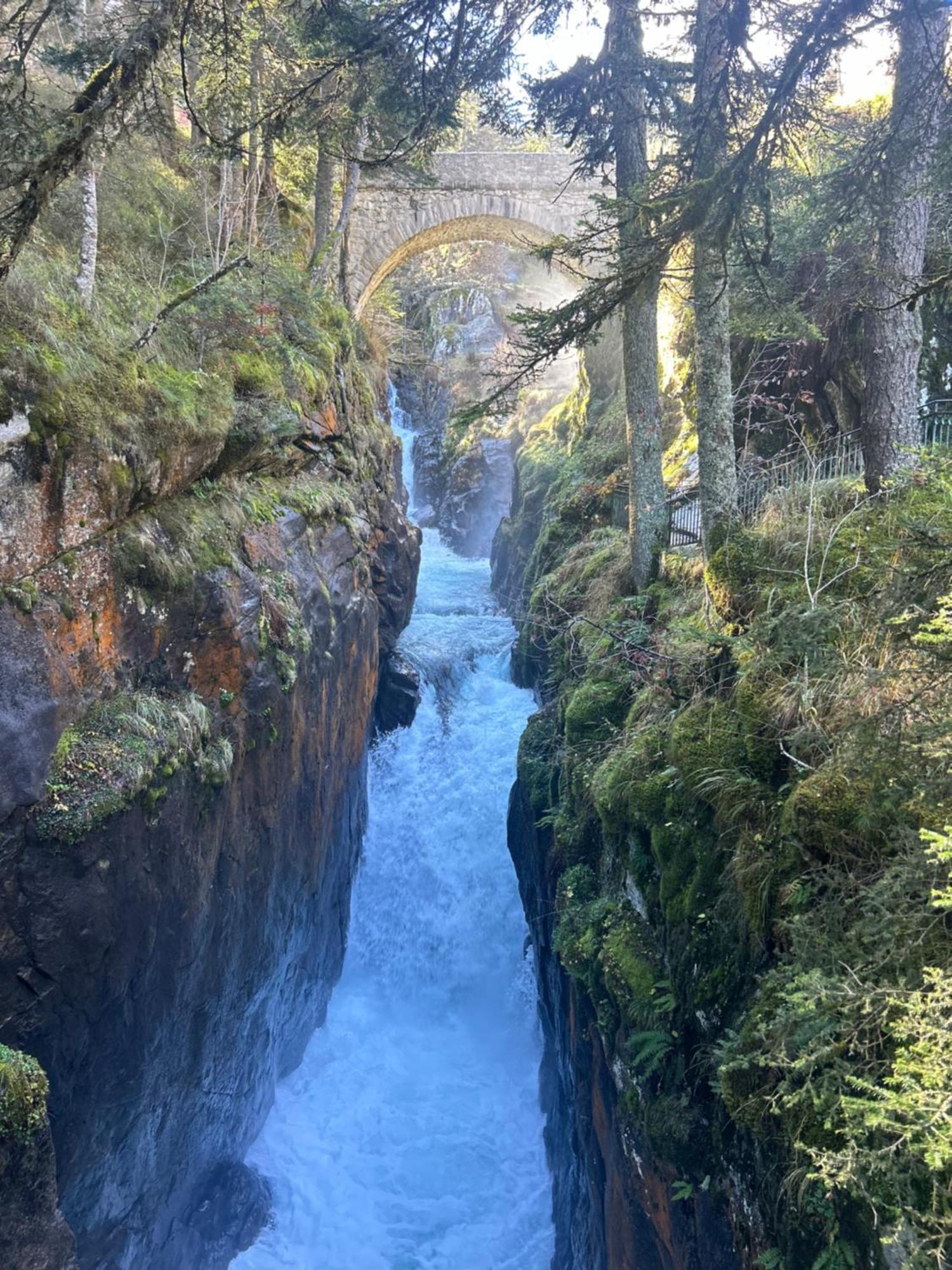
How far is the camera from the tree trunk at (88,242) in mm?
6402

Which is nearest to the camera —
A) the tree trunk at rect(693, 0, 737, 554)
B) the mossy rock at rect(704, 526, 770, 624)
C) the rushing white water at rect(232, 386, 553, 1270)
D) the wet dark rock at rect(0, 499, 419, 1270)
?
the wet dark rock at rect(0, 499, 419, 1270)

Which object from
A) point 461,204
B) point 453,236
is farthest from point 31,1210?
point 453,236

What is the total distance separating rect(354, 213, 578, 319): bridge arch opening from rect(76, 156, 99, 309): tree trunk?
37.4 ft

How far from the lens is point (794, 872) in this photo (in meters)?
3.86

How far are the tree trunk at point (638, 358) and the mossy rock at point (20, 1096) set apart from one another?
7413 millimetres

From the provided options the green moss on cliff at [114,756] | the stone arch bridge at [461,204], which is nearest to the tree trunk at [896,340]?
the green moss on cliff at [114,756]

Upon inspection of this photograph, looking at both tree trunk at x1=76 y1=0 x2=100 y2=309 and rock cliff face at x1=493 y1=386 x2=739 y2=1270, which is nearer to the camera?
rock cliff face at x1=493 y1=386 x2=739 y2=1270

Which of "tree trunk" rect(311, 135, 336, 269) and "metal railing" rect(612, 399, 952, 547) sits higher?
"tree trunk" rect(311, 135, 336, 269)

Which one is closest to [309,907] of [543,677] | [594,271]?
[543,677]

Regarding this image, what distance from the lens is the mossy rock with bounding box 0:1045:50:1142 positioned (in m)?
3.62

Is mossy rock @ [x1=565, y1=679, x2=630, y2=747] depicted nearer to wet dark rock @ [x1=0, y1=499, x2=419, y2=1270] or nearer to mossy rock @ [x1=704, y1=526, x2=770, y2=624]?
mossy rock @ [x1=704, y1=526, x2=770, y2=624]

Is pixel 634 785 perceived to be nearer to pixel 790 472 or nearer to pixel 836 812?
pixel 836 812

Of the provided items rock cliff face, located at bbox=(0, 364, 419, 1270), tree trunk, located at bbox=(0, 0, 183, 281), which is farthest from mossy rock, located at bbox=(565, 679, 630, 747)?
tree trunk, located at bbox=(0, 0, 183, 281)

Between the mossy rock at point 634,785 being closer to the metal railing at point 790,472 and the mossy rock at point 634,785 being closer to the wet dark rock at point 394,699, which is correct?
the metal railing at point 790,472
